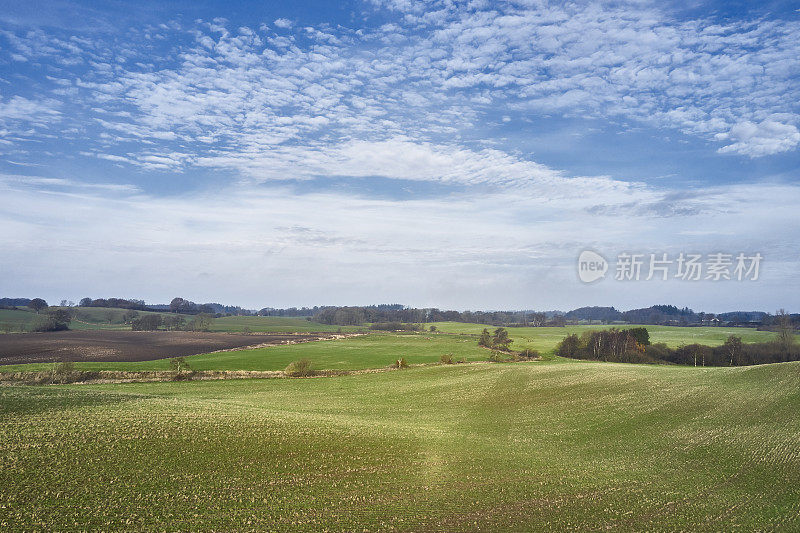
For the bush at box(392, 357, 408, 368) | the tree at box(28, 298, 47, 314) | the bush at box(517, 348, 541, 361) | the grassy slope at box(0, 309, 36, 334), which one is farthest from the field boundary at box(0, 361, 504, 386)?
the tree at box(28, 298, 47, 314)

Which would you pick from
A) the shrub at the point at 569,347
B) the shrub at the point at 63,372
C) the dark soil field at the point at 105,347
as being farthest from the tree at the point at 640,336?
the shrub at the point at 63,372

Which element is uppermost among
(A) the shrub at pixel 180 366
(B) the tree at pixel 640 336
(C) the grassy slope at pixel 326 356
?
(B) the tree at pixel 640 336

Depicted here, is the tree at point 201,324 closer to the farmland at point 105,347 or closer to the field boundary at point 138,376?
the farmland at point 105,347

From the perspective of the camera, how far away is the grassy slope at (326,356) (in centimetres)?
7000

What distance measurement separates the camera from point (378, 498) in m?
18.9

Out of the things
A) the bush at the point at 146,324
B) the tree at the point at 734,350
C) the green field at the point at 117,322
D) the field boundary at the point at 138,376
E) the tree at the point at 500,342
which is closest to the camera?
the field boundary at the point at 138,376

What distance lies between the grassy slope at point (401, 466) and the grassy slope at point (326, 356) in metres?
39.5

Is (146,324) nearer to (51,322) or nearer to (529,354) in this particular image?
(51,322)

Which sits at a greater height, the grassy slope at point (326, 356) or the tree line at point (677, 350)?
the tree line at point (677, 350)

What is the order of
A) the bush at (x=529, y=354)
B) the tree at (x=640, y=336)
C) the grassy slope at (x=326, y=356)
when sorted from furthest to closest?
the tree at (x=640, y=336) → the bush at (x=529, y=354) → the grassy slope at (x=326, y=356)

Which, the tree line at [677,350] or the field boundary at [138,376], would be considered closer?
the field boundary at [138,376]

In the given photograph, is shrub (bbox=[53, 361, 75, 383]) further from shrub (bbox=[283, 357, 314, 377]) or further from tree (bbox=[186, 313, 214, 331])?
tree (bbox=[186, 313, 214, 331])

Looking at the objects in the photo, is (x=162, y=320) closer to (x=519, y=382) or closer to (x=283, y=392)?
(x=283, y=392)

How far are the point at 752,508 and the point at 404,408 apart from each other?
95.3 ft
